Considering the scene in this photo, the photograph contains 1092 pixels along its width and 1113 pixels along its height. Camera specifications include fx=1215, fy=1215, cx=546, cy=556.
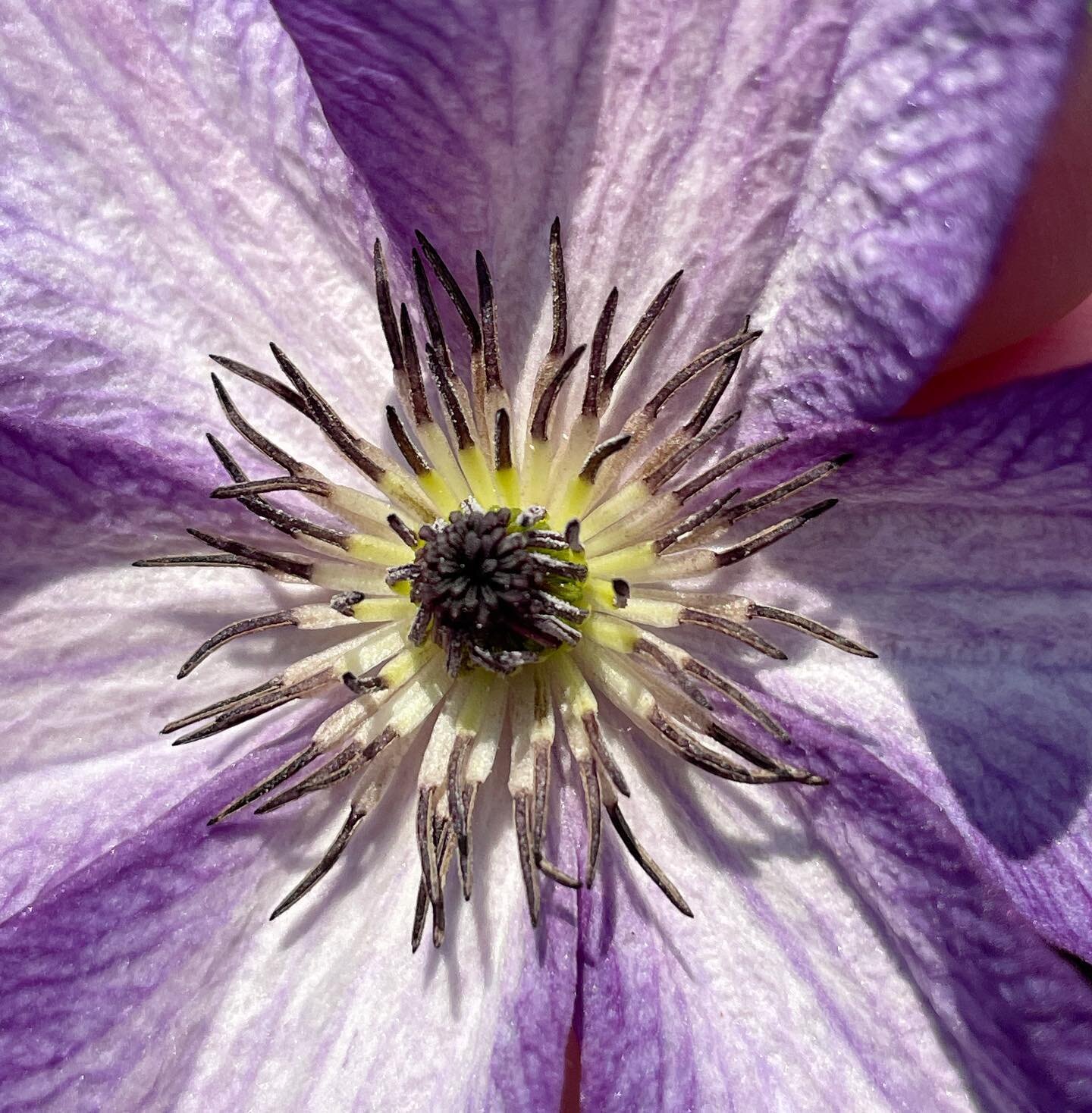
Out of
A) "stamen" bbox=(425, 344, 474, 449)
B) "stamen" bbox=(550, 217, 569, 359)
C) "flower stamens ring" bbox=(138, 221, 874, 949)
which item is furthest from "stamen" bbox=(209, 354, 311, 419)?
"stamen" bbox=(550, 217, 569, 359)

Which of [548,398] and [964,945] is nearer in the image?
[964,945]

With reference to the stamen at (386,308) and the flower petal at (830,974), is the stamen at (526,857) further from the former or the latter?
the stamen at (386,308)

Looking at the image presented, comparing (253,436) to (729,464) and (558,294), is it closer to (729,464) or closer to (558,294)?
(558,294)

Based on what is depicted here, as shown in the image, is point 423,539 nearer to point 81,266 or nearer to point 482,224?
point 482,224

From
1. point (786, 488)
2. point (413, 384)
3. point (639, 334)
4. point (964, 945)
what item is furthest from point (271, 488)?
point (964, 945)

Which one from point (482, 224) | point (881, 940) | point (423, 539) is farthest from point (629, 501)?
point (881, 940)
